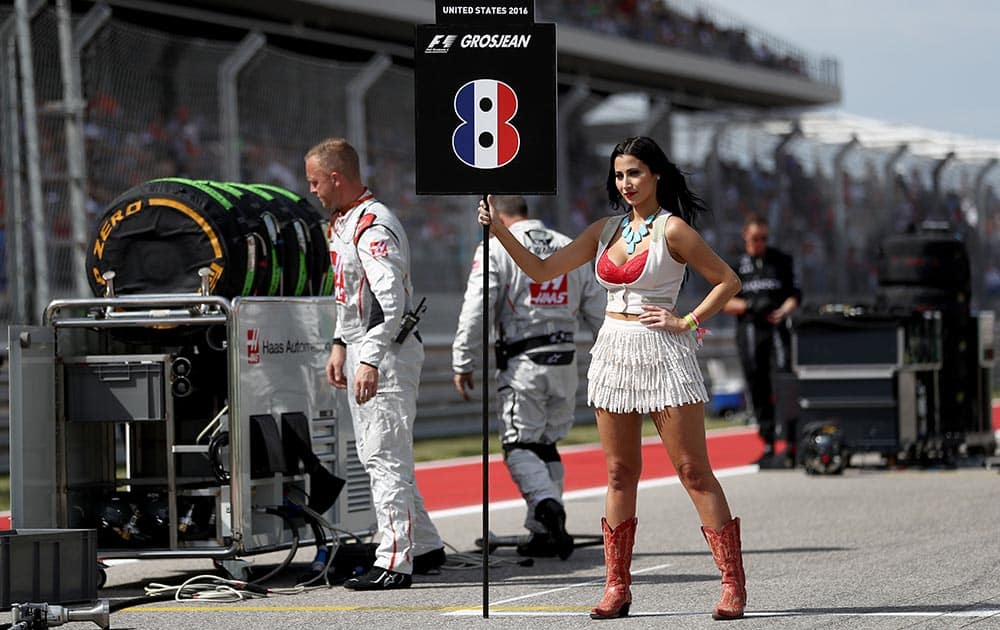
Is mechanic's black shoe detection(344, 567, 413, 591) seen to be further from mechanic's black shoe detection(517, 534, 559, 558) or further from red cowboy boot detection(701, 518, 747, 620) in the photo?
red cowboy boot detection(701, 518, 747, 620)

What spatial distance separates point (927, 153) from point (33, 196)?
1876 centimetres

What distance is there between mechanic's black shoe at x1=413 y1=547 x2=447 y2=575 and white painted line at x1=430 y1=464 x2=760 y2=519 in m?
2.86

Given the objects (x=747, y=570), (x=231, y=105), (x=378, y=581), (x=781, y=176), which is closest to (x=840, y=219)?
(x=781, y=176)

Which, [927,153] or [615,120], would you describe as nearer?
[615,120]

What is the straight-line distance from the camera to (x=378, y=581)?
788 centimetres

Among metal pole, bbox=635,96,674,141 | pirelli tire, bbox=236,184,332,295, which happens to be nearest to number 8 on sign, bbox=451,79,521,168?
pirelli tire, bbox=236,184,332,295

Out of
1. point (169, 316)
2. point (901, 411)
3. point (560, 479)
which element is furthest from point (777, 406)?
point (169, 316)

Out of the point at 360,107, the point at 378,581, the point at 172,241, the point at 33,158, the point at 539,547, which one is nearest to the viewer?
the point at 378,581

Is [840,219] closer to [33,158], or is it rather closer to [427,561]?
[33,158]

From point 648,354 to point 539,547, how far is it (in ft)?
8.30

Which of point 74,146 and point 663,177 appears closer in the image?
point 663,177

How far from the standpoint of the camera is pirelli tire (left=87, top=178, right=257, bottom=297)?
27.4ft

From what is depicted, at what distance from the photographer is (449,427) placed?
19672 mm

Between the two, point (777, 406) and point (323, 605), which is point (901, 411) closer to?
point (777, 406)
